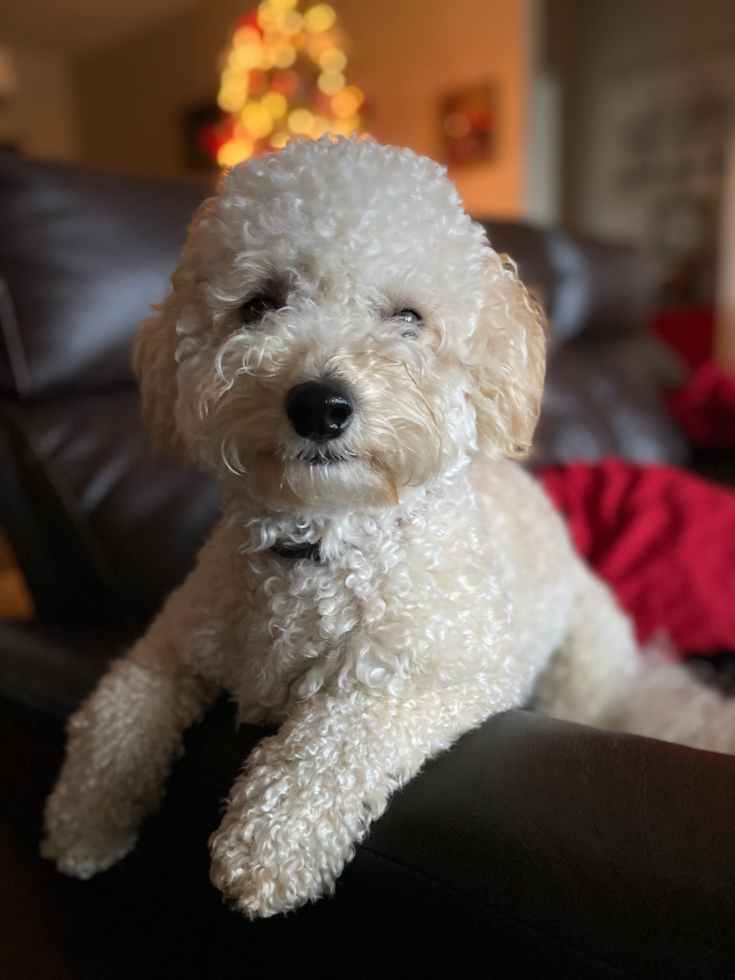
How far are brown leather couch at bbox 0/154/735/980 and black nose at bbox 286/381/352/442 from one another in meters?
0.30

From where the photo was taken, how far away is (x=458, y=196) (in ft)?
2.48

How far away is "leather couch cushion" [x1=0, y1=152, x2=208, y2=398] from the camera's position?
1.12 m

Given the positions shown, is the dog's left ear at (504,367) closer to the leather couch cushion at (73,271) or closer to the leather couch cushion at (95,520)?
the leather couch cushion at (95,520)

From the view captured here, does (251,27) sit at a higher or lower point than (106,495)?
higher

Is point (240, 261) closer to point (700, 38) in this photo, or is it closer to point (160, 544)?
point (160, 544)

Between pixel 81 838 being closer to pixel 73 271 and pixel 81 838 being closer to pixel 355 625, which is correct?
pixel 355 625

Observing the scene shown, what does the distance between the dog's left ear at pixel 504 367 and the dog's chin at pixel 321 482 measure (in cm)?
15

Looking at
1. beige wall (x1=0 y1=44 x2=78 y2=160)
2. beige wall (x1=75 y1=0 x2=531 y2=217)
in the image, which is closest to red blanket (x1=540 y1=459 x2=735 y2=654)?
beige wall (x1=75 y1=0 x2=531 y2=217)

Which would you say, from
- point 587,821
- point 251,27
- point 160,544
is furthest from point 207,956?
point 251,27

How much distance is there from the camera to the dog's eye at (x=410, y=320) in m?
0.72

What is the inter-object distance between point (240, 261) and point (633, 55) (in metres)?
4.19

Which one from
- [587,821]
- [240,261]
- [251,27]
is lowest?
[587,821]

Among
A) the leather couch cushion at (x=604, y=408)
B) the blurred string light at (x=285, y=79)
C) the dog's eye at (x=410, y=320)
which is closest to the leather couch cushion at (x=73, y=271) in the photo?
the dog's eye at (x=410, y=320)

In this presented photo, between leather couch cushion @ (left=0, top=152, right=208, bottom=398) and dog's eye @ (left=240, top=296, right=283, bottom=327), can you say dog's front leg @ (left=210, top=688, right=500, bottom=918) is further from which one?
leather couch cushion @ (left=0, top=152, right=208, bottom=398)
